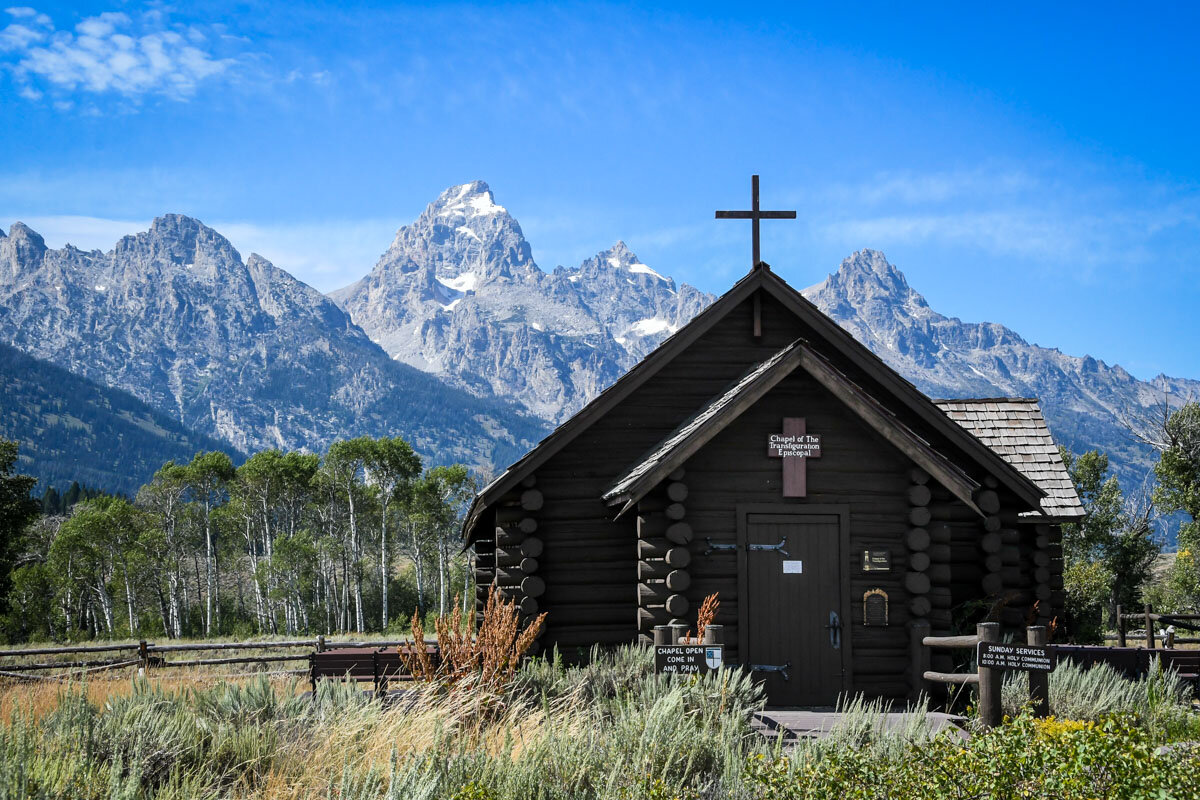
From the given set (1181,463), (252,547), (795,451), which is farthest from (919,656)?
(252,547)

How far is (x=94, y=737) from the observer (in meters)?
6.47

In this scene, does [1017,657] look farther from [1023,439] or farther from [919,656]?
[1023,439]

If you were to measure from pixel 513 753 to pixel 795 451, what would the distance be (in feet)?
21.6

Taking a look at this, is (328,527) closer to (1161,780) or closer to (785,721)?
(785,721)

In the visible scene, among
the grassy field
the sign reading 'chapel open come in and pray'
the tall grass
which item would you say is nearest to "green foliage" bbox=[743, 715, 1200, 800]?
the grassy field

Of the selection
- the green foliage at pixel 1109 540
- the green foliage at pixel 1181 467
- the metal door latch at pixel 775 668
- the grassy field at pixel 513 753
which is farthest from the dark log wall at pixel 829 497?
the green foliage at pixel 1181 467

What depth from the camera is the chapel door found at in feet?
40.1

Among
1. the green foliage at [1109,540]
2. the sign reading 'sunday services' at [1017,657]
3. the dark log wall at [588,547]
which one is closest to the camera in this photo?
the sign reading 'sunday services' at [1017,657]

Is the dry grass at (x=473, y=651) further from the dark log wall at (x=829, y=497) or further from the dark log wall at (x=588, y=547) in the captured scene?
the dark log wall at (x=588, y=547)

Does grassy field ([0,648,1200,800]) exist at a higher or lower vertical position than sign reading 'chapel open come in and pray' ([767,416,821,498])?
lower

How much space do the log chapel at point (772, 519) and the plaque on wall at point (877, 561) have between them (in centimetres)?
3

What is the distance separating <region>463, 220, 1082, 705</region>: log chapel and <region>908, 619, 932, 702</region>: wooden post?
52 mm

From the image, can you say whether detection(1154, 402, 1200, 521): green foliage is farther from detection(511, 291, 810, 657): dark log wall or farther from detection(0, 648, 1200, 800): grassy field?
detection(0, 648, 1200, 800): grassy field

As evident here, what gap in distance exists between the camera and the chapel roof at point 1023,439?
15.6 metres
